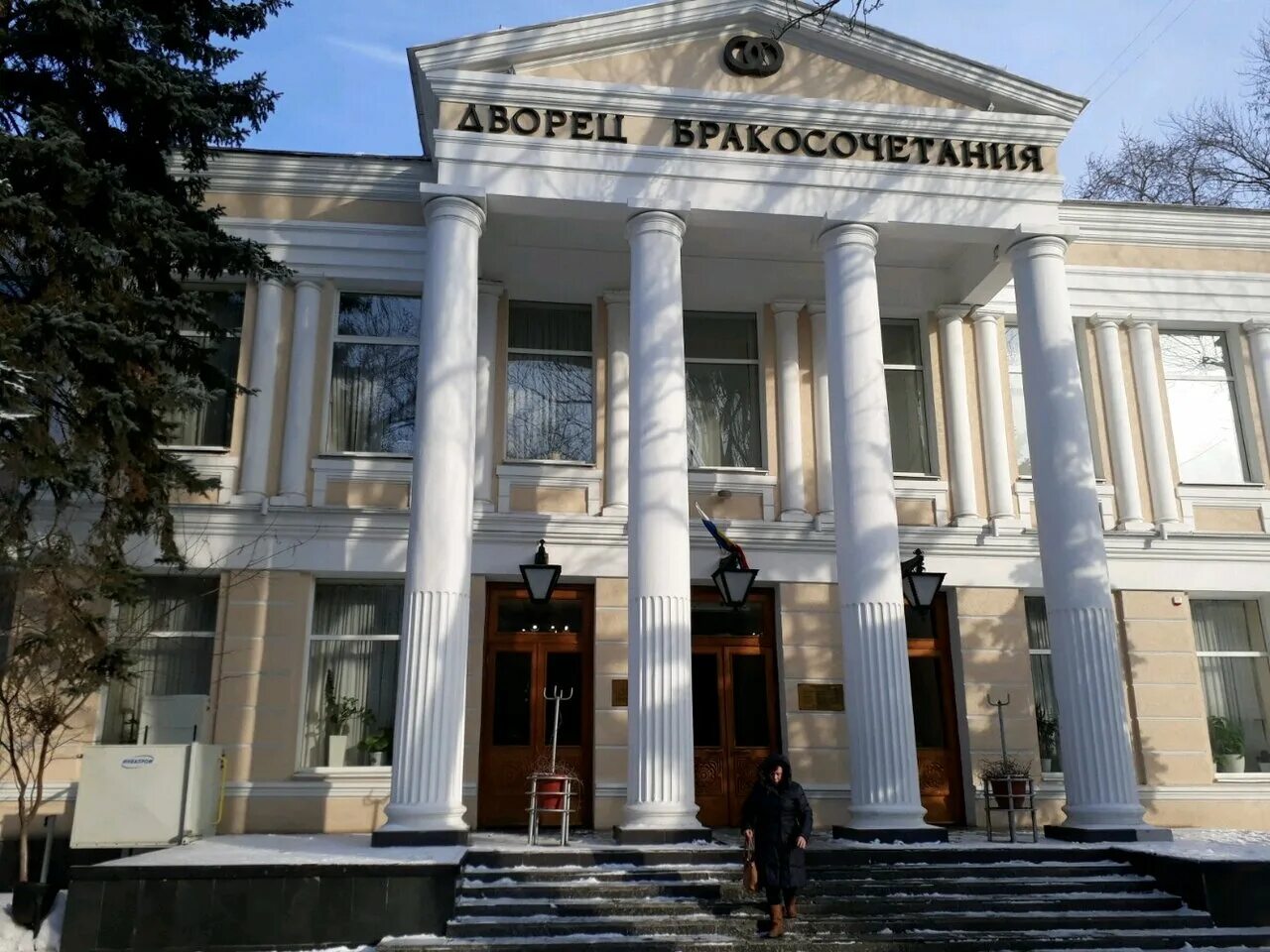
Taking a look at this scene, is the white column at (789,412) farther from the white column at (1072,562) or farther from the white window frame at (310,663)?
the white window frame at (310,663)

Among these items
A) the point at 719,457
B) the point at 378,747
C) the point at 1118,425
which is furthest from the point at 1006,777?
the point at 378,747

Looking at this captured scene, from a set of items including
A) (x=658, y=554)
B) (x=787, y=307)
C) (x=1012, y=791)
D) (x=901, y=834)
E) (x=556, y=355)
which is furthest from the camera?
(x=787, y=307)

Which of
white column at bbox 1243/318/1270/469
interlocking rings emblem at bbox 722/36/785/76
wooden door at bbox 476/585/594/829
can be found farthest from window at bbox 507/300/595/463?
white column at bbox 1243/318/1270/469

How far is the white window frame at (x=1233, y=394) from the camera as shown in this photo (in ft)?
49.1

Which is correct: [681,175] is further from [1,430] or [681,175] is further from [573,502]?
[1,430]

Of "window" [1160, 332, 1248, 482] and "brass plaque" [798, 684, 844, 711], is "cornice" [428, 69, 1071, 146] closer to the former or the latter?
"window" [1160, 332, 1248, 482]

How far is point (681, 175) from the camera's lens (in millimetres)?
12367

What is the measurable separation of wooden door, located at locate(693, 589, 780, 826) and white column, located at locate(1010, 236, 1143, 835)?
345 cm

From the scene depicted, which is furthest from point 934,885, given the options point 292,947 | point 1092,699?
point 292,947

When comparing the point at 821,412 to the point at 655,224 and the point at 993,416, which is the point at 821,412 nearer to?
the point at 993,416

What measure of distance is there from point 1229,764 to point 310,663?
37.9ft

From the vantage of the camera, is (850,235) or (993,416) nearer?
(850,235)

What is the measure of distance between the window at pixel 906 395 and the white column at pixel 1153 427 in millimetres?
2939

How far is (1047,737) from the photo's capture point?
550 inches
